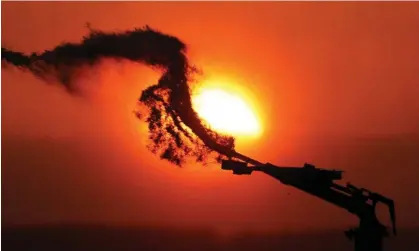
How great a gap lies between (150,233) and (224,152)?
51.0 meters

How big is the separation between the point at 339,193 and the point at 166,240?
52237 millimetres

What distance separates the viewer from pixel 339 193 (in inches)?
867

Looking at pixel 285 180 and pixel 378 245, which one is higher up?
pixel 285 180

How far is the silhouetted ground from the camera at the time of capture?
61031 mm

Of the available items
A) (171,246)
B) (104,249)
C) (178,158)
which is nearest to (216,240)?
(171,246)

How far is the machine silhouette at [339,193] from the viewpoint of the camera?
21.1 meters

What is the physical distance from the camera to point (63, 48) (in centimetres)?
2627

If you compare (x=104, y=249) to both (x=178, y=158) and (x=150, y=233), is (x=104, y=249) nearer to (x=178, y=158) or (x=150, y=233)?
(x=150, y=233)

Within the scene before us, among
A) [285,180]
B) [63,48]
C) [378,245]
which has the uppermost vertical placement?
[63,48]

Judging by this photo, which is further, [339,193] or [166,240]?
[166,240]

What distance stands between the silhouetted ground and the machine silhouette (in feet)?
120

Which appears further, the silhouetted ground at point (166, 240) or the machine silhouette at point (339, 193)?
the silhouetted ground at point (166, 240)

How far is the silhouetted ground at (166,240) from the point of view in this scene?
2403 inches

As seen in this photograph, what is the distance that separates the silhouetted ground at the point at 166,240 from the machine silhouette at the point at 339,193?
120ft
